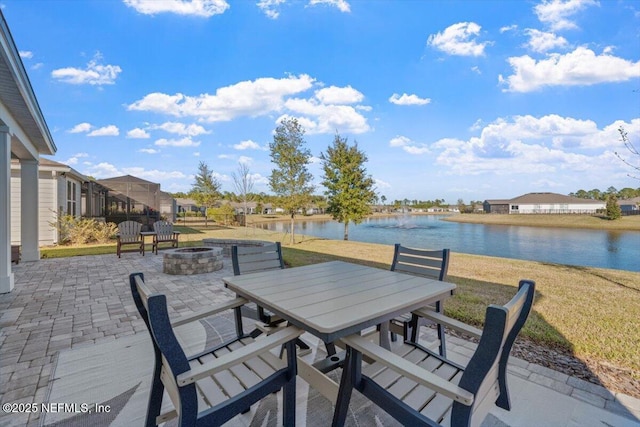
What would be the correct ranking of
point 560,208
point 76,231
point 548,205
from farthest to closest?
point 548,205 < point 560,208 < point 76,231

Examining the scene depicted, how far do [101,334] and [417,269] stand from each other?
136 inches

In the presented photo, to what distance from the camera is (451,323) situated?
1.81m

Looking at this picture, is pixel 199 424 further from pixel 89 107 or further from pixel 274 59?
pixel 89 107

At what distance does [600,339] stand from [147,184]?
57.8 ft

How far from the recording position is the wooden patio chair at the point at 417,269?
7.11 feet

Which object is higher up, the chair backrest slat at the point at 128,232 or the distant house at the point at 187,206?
the distant house at the point at 187,206

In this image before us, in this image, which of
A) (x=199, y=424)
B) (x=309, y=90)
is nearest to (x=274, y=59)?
(x=309, y=90)

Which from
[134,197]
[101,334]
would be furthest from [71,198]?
[101,334]

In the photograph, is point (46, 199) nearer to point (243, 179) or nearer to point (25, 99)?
point (25, 99)

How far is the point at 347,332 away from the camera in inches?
54.9

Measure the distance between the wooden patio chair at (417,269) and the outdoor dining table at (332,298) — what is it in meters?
0.30

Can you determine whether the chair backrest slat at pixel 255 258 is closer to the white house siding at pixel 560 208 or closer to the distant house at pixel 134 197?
the distant house at pixel 134 197

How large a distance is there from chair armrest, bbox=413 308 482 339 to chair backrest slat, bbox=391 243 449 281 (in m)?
0.54

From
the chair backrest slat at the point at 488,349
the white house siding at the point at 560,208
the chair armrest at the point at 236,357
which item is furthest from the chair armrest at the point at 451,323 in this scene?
the white house siding at the point at 560,208
